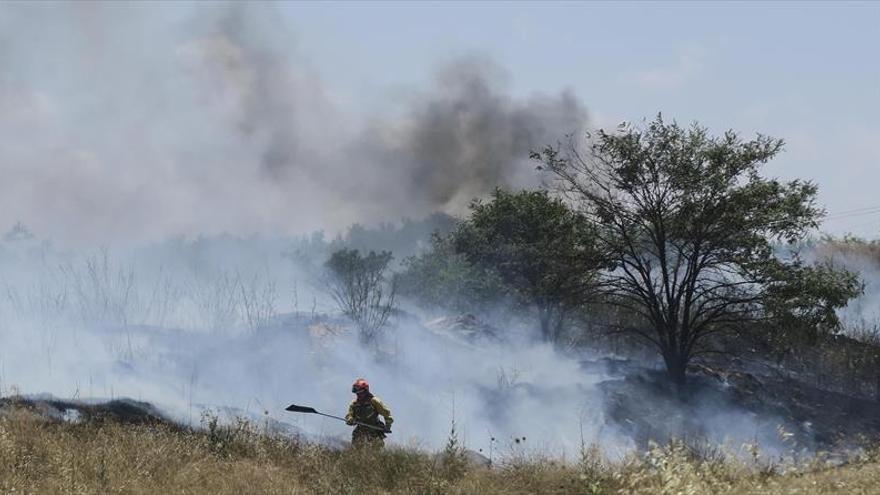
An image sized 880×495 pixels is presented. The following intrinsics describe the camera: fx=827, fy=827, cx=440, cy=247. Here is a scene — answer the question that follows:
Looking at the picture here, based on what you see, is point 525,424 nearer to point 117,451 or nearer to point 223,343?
point 223,343

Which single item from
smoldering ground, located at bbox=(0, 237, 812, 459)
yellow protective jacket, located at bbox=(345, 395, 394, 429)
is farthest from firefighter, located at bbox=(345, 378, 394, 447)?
smoldering ground, located at bbox=(0, 237, 812, 459)

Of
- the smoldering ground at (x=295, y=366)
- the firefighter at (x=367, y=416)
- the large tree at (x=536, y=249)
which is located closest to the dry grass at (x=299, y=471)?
the firefighter at (x=367, y=416)

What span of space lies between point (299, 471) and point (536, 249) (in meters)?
17.1

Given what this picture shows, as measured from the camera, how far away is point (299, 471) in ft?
33.0

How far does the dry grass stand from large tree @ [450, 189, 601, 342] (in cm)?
1174

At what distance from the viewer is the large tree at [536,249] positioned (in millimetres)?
22172

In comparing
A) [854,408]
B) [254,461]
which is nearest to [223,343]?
[254,461]

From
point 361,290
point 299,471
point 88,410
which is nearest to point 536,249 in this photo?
point 361,290

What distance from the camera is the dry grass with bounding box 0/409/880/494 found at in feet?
27.8

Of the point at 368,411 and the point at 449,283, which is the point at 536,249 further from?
the point at 368,411

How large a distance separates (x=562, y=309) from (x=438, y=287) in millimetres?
7900

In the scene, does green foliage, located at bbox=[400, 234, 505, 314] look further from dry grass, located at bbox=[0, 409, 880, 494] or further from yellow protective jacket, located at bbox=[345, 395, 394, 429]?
dry grass, located at bbox=[0, 409, 880, 494]

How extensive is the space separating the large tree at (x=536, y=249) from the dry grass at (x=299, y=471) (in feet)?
38.5

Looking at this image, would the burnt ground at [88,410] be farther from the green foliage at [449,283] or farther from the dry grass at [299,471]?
the green foliage at [449,283]
